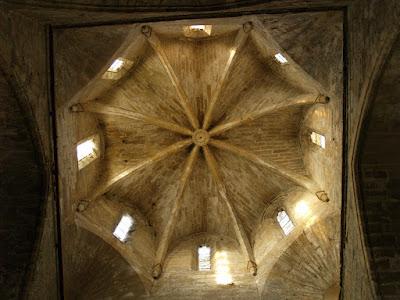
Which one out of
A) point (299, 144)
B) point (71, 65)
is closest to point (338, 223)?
point (299, 144)

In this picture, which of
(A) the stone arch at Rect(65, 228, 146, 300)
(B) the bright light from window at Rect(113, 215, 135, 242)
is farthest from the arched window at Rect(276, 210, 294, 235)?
(B) the bright light from window at Rect(113, 215, 135, 242)

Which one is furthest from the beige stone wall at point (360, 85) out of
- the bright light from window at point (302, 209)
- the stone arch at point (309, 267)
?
the bright light from window at point (302, 209)

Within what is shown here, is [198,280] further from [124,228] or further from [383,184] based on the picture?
[383,184]

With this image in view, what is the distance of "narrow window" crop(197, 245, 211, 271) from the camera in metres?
12.3

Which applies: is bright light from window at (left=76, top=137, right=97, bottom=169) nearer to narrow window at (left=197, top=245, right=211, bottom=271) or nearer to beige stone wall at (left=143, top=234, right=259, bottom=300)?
beige stone wall at (left=143, top=234, right=259, bottom=300)

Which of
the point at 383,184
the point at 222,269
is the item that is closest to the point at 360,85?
the point at 383,184

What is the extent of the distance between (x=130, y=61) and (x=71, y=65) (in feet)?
9.34

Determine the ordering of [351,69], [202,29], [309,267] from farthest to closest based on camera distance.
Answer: [202,29] < [309,267] < [351,69]

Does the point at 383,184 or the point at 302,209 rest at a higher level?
the point at 302,209

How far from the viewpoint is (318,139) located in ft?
39.2

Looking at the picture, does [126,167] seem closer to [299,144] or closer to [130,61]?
[130,61]

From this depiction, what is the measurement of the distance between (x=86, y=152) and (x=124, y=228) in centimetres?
240

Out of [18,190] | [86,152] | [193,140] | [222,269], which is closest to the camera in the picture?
[18,190]

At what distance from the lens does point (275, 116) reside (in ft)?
43.6
